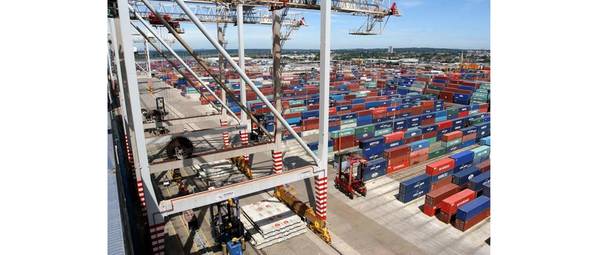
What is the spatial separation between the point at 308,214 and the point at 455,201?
33.5ft

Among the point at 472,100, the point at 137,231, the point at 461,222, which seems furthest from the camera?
the point at 472,100

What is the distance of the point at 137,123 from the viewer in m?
13.0

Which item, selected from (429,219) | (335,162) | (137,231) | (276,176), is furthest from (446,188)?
(137,231)

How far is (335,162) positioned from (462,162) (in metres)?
11.4

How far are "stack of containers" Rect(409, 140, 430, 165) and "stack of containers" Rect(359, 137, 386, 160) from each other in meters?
2.96

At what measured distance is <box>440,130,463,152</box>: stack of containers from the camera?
34.1 meters

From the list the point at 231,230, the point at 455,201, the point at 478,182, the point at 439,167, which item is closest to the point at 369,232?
the point at 455,201

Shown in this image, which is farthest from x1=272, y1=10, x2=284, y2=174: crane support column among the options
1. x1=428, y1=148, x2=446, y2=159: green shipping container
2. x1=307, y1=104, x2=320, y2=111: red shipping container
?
x1=307, y1=104, x2=320, y2=111: red shipping container

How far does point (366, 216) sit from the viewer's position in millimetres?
21469

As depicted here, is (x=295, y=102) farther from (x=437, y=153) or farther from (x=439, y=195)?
(x=439, y=195)

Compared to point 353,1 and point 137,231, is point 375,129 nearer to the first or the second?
point 353,1

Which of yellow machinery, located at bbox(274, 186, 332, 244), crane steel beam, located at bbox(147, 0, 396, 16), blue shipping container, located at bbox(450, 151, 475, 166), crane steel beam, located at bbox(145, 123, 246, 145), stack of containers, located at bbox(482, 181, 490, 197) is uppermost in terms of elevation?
crane steel beam, located at bbox(147, 0, 396, 16)

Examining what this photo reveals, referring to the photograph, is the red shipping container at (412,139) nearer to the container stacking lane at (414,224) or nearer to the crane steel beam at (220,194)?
the container stacking lane at (414,224)

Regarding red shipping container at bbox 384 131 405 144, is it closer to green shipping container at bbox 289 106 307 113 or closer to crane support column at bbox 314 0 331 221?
crane support column at bbox 314 0 331 221
